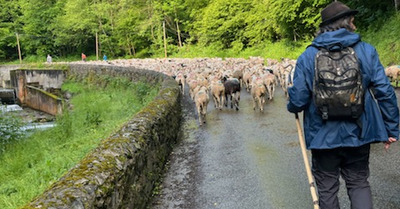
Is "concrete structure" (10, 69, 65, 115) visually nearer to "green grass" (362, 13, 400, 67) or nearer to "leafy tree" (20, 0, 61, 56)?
"green grass" (362, 13, 400, 67)

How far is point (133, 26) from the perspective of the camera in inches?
2352

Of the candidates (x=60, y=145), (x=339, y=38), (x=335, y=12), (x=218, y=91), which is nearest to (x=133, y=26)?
(x=218, y=91)

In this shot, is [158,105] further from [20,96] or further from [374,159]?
[20,96]

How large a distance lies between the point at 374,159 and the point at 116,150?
4433 mm

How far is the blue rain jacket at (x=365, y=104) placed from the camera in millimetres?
3330

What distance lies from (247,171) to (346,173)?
326 cm

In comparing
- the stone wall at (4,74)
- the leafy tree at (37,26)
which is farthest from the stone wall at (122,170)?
the leafy tree at (37,26)

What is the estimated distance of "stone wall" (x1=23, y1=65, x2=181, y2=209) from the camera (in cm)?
346

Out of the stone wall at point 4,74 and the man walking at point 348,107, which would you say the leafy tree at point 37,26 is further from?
the man walking at point 348,107

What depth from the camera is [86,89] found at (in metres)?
27.6

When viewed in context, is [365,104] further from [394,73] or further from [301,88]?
[394,73]

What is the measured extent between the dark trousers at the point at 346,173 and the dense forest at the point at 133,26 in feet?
97.7

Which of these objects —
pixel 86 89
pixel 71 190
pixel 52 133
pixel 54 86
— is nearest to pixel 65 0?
pixel 54 86

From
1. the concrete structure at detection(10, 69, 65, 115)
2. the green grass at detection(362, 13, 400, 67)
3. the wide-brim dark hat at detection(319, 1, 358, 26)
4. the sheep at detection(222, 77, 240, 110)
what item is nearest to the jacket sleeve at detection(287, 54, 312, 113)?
the wide-brim dark hat at detection(319, 1, 358, 26)
